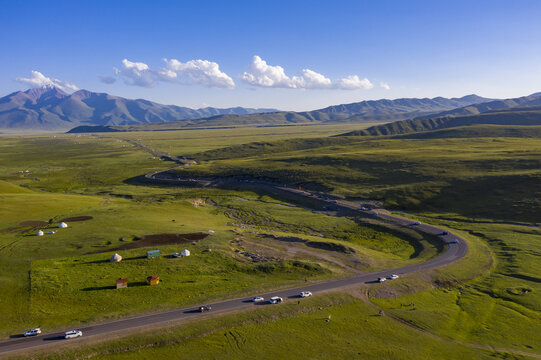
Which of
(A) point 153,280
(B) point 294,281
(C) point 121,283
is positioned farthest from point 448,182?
(C) point 121,283

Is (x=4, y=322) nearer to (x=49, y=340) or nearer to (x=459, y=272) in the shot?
(x=49, y=340)

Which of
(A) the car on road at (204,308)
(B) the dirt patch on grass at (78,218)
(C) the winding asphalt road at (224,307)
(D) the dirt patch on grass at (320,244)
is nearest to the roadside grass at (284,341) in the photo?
(C) the winding asphalt road at (224,307)

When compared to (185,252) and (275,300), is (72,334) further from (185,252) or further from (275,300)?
(185,252)

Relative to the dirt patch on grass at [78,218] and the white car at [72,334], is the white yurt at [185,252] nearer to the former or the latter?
the white car at [72,334]

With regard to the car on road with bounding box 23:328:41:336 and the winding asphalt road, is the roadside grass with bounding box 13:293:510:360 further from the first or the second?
the car on road with bounding box 23:328:41:336

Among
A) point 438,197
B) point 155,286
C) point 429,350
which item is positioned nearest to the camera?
point 429,350

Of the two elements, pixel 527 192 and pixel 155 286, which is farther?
pixel 527 192

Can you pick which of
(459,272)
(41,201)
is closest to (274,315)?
(459,272)
